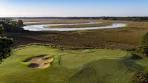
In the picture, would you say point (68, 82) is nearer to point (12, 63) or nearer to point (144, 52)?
point (12, 63)

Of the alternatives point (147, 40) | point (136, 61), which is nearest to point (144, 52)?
point (147, 40)

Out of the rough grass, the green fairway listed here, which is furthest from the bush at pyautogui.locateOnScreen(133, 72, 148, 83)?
the rough grass

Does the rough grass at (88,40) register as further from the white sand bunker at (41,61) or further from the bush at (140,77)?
the bush at (140,77)

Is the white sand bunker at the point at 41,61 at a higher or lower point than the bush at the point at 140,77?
higher

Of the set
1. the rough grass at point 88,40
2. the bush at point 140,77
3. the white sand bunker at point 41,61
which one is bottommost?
the rough grass at point 88,40

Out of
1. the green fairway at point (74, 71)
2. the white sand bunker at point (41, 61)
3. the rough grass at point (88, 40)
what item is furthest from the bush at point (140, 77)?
the rough grass at point (88, 40)

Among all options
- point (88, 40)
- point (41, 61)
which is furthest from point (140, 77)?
point (88, 40)

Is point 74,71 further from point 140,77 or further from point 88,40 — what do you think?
point 88,40
